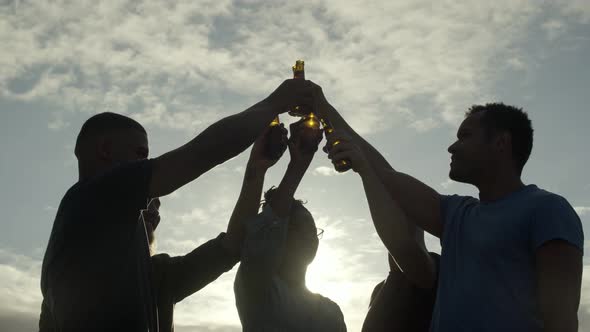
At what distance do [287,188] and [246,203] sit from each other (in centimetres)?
56

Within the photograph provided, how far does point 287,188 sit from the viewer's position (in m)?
4.97

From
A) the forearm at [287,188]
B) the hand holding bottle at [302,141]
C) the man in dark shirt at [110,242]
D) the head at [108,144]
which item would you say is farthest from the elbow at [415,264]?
the head at [108,144]

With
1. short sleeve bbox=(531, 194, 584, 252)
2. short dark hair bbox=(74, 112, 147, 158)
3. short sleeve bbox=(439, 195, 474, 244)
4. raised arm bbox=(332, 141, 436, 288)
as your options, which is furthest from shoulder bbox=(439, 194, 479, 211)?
short dark hair bbox=(74, 112, 147, 158)

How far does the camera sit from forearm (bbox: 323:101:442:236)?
4137 mm

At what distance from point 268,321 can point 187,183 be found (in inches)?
56.1

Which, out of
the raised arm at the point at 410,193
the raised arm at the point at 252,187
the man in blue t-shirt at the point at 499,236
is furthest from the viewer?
the raised arm at the point at 252,187

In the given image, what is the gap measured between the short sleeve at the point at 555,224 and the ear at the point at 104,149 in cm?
278

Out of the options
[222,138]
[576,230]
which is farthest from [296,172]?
[576,230]

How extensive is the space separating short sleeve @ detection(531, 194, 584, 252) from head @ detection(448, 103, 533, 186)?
2.27 ft

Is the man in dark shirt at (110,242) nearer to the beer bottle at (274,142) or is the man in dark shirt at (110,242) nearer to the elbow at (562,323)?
the beer bottle at (274,142)

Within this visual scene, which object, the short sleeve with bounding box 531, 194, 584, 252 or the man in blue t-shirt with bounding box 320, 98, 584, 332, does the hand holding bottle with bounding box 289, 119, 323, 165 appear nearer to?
the man in blue t-shirt with bounding box 320, 98, 584, 332

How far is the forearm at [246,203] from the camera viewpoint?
521 cm

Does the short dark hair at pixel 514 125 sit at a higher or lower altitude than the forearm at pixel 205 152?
higher

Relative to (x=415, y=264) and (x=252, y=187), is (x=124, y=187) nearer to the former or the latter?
(x=415, y=264)
